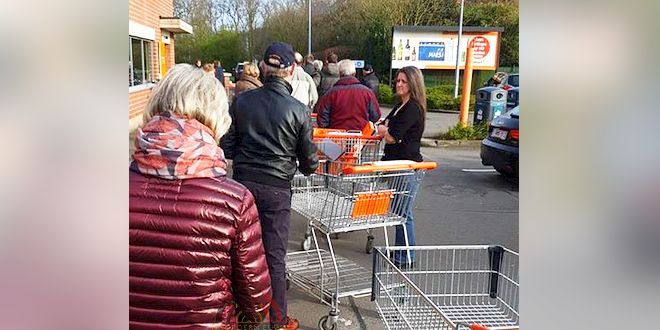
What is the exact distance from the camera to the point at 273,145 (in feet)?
10.4

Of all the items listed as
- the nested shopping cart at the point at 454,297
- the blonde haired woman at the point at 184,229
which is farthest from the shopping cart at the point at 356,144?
the blonde haired woman at the point at 184,229

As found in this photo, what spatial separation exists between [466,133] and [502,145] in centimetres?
411

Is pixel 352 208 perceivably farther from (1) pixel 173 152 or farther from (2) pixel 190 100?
(1) pixel 173 152

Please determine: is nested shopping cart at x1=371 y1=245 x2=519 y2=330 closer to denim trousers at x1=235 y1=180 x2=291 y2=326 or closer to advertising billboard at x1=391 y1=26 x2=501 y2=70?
denim trousers at x1=235 y1=180 x2=291 y2=326

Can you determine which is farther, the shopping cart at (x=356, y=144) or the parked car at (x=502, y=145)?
the parked car at (x=502, y=145)

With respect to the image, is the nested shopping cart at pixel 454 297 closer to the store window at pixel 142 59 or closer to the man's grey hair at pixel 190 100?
the man's grey hair at pixel 190 100

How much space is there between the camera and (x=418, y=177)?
3818mm

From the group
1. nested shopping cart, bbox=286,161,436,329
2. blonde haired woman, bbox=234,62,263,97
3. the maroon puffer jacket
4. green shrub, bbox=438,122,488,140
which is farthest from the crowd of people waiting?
green shrub, bbox=438,122,488,140

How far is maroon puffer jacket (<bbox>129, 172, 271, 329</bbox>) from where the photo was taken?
1670 mm

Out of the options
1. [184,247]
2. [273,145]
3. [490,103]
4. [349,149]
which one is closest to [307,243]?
[349,149]

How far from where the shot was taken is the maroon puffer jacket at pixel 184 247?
167 centimetres
